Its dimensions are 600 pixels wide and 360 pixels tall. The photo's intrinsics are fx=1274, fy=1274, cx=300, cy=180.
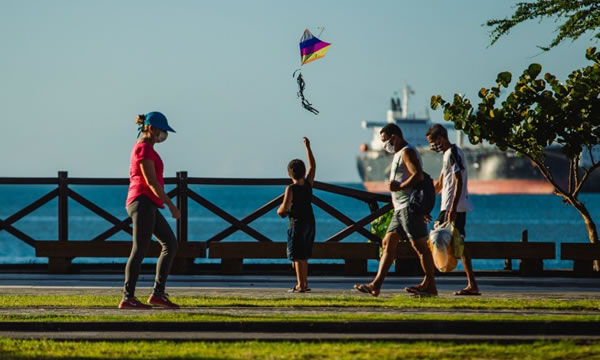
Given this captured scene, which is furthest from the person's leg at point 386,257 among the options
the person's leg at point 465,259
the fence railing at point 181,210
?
the fence railing at point 181,210

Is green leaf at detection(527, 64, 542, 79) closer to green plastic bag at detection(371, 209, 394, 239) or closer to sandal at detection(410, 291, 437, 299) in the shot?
green plastic bag at detection(371, 209, 394, 239)

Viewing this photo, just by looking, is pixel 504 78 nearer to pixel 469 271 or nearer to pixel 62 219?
pixel 469 271

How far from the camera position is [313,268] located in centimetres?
1720

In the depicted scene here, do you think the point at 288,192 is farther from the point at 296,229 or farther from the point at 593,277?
the point at 593,277

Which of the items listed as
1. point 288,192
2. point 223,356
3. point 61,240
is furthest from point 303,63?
point 223,356

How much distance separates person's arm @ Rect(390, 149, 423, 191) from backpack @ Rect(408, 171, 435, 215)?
0.08 m

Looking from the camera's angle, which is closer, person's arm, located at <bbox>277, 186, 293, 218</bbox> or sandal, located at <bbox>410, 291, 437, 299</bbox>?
sandal, located at <bbox>410, 291, 437, 299</bbox>

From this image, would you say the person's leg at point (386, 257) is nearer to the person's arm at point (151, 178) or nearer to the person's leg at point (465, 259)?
the person's leg at point (465, 259)

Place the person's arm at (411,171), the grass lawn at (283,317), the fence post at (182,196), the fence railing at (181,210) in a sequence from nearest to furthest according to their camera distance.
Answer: the grass lawn at (283,317) → the person's arm at (411,171) → the fence railing at (181,210) → the fence post at (182,196)

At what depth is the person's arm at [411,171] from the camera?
38.7 feet

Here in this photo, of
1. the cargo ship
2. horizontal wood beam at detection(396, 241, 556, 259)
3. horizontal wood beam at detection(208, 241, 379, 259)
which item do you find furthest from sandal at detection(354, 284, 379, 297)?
the cargo ship

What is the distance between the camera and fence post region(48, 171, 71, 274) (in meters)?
16.7

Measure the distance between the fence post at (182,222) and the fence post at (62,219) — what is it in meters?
1.45

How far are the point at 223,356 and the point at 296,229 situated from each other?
16.0ft
